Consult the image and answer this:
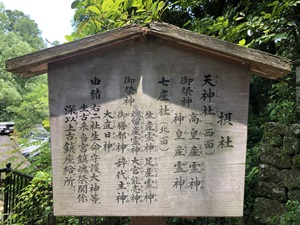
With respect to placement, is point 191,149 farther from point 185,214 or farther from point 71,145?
point 71,145

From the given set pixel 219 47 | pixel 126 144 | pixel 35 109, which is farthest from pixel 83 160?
pixel 35 109

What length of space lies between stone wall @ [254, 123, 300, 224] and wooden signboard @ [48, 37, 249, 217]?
2.50m

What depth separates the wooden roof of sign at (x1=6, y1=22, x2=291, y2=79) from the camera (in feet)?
4.89

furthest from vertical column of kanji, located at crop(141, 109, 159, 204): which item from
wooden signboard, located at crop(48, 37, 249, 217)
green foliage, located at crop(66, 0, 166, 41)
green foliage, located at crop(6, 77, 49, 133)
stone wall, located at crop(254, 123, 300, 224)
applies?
green foliage, located at crop(6, 77, 49, 133)

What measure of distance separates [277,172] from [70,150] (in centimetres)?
317

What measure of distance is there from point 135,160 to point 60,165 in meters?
0.44

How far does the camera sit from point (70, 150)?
163cm

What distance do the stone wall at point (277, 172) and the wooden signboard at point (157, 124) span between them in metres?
2.50

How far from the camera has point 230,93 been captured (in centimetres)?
157

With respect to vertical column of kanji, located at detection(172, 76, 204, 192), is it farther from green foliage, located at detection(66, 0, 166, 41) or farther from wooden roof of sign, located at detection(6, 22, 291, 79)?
green foliage, located at detection(66, 0, 166, 41)

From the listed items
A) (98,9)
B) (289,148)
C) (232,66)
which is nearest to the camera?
(232,66)

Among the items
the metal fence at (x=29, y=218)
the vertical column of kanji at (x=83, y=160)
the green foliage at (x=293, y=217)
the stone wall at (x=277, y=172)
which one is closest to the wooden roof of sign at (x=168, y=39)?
the vertical column of kanji at (x=83, y=160)

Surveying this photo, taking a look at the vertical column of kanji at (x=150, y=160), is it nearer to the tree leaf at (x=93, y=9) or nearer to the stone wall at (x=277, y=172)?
the tree leaf at (x=93, y=9)

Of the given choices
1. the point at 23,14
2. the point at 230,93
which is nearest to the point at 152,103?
the point at 230,93
